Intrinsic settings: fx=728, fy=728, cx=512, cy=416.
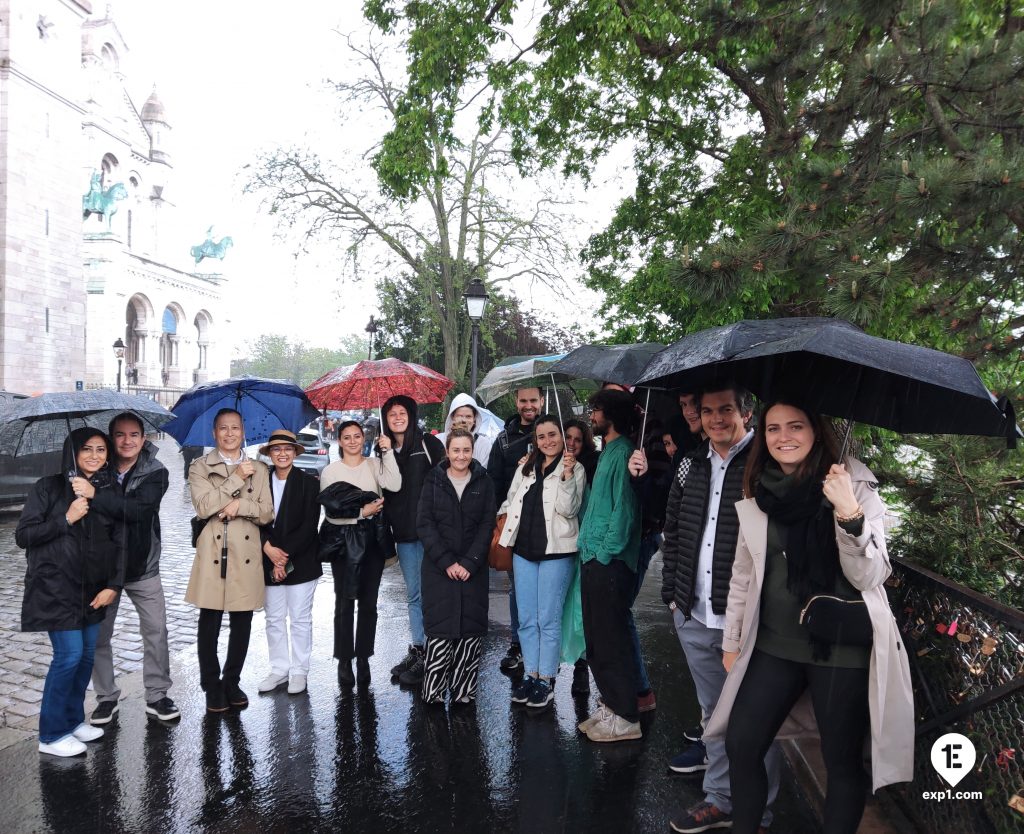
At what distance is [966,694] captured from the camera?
304 centimetres

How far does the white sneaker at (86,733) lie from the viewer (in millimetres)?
4258

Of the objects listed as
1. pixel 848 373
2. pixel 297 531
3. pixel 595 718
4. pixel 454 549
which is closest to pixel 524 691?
pixel 595 718

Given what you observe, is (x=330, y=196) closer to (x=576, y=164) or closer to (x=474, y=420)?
(x=576, y=164)

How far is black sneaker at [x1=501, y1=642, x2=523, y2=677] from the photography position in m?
5.57

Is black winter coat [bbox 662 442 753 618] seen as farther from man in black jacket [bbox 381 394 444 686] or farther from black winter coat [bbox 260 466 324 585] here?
black winter coat [bbox 260 466 324 585]

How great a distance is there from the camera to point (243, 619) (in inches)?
193

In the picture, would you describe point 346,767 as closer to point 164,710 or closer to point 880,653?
point 164,710

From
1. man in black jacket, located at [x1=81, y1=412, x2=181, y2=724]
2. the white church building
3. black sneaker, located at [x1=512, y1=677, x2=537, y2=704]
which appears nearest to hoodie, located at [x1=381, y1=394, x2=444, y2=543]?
black sneaker, located at [x1=512, y1=677, x2=537, y2=704]

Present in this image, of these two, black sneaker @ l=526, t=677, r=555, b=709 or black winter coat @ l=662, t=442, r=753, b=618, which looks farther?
black sneaker @ l=526, t=677, r=555, b=709

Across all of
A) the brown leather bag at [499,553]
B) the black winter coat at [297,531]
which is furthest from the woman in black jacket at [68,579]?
the brown leather bag at [499,553]

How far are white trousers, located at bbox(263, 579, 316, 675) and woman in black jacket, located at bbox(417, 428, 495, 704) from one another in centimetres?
89

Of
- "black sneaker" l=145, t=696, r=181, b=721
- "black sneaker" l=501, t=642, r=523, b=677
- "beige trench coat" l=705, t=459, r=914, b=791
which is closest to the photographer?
"beige trench coat" l=705, t=459, r=914, b=791

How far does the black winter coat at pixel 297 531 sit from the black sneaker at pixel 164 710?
0.93m

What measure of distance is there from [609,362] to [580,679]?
2.36 m
